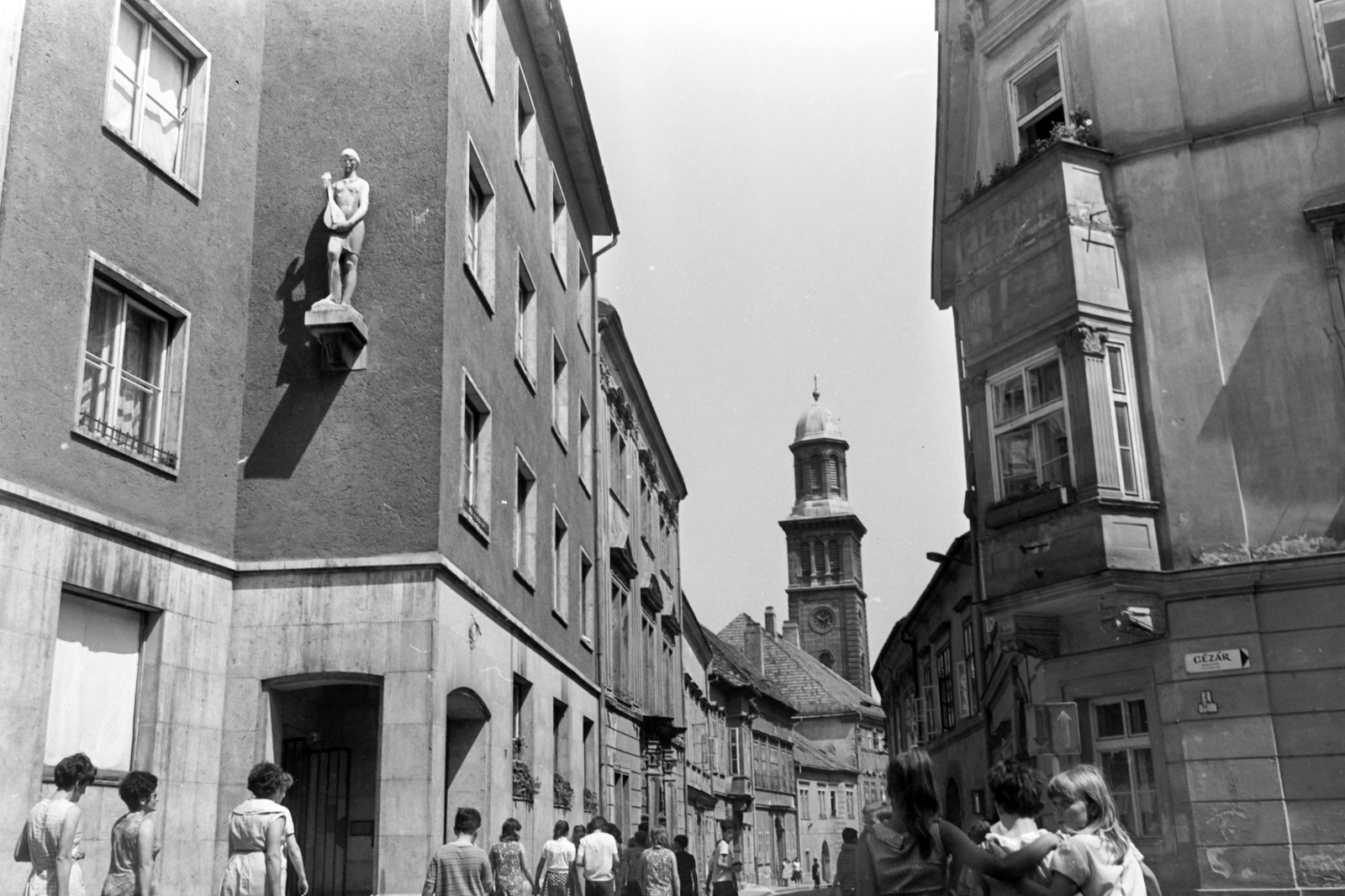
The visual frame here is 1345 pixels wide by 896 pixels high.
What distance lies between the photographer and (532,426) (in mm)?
20281

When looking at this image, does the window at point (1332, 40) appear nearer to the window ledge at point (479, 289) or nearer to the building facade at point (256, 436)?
the building facade at point (256, 436)

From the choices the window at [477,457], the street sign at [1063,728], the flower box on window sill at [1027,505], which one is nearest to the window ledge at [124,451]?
the window at [477,457]

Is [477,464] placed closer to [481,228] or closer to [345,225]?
[481,228]

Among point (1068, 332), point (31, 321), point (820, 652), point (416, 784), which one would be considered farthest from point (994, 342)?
point (820, 652)

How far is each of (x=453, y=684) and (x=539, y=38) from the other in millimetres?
11996

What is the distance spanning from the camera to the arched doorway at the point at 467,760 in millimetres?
15477

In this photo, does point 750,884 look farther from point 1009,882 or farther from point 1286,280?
point 1009,882

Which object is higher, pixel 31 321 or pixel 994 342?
pixel 994 342

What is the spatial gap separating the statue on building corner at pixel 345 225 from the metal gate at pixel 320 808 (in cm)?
519

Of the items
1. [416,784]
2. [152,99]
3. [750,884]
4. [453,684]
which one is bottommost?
[750,884]

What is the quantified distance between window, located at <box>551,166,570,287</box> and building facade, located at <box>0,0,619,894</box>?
17.6 ft

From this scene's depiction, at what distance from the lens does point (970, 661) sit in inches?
1266

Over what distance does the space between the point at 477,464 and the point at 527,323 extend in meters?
4.51

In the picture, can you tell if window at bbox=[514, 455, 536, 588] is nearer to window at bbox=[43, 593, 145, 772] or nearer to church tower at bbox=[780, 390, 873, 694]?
window at bbox=[43, 593, 145, 772]
